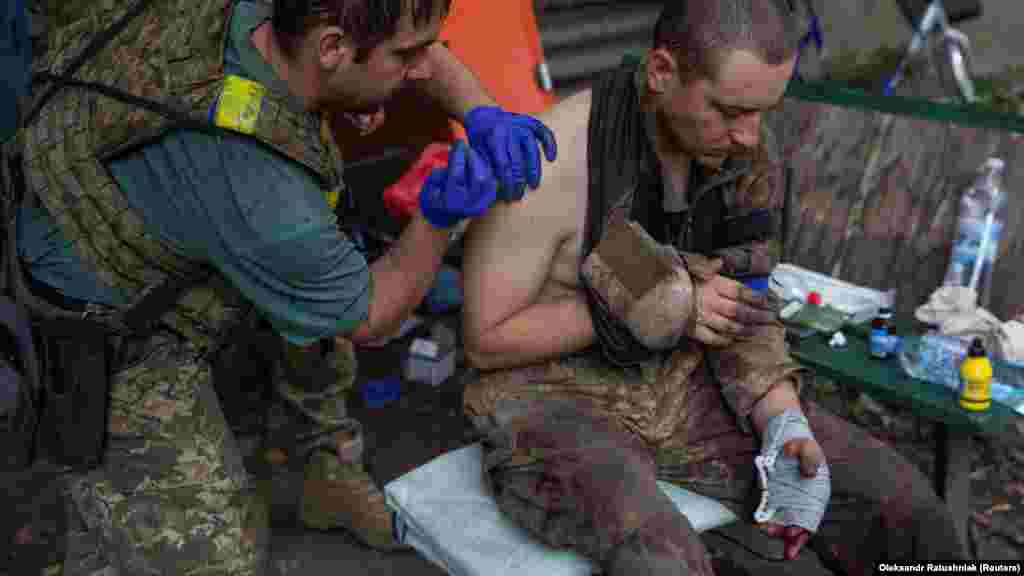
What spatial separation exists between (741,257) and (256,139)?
Answer: 4.13 ft

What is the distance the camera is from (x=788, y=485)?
2746 millimetres

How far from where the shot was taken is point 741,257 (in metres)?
2.90

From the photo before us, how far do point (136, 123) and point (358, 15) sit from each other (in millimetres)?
505

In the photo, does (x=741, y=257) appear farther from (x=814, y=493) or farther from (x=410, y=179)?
(x=410, y=179)

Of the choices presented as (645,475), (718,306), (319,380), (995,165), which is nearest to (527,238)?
(718,306)

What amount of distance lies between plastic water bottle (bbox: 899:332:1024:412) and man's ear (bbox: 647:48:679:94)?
→ 137 centimetres

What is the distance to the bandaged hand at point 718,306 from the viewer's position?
2.68m

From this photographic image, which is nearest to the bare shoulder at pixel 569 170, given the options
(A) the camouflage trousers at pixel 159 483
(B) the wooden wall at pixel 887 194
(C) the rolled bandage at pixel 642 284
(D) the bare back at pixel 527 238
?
(D) the bare back at pixel 527 238

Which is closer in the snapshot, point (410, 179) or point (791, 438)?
point (791, 438)

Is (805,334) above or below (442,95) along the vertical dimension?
below

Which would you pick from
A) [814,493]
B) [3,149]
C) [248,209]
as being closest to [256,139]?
[248,209]

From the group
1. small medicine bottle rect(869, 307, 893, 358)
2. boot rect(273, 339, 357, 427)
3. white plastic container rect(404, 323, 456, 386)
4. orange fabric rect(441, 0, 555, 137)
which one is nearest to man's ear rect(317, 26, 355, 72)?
boot rect(273, 339, 357, 427)

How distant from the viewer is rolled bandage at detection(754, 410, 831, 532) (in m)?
2.70

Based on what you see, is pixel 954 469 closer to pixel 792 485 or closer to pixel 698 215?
pixel 792 485
